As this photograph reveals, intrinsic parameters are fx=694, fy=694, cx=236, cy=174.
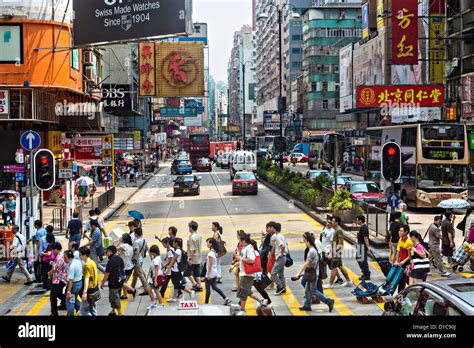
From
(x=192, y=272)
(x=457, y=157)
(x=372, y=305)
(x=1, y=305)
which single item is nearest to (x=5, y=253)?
(x=1, y=305)

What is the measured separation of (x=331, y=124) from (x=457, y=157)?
83233 mm

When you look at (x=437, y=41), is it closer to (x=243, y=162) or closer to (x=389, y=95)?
(x=389, y=95)

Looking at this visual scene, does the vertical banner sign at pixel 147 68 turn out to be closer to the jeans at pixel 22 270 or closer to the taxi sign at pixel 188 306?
the jeans at pixel 22 270

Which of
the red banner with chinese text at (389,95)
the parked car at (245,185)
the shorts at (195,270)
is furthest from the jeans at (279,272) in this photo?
the red banner with chinese text at (389,95)

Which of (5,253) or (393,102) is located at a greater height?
(393,102)

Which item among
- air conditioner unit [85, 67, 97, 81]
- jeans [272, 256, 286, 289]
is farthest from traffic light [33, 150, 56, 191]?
air conditioner unit [85, 67, 97, 81]

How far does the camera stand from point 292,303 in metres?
14.1

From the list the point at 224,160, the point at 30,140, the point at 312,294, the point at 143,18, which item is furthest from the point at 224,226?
the point at 224,160

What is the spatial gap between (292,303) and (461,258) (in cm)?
567

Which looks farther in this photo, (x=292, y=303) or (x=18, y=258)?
(x=18, y=258)

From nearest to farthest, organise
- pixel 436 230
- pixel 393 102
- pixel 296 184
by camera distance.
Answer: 1. pixel 436 230
2. pixel 296 184
3. pixel 393 102

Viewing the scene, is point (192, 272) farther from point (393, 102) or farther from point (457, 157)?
point (393, 102)

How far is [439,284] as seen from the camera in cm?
616
